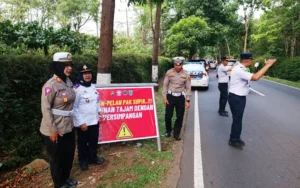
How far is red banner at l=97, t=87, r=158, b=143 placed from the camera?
4.57 meters

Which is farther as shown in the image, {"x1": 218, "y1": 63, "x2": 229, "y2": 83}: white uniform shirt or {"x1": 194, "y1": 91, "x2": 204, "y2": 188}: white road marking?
{"x1": 218, "y1": 63, "x2": 229, "y2": 83}: white uniform shirt

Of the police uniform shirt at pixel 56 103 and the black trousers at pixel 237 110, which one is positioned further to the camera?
the black trousers at pixel 237 110

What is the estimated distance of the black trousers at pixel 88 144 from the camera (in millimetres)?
4035

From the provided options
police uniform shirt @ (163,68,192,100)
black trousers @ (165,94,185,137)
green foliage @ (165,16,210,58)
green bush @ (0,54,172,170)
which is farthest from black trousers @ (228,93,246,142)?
green foliage @ (165,16,210,58)

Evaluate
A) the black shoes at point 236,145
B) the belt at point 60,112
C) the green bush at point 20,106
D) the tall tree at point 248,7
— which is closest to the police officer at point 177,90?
the black shoes at point 236,145

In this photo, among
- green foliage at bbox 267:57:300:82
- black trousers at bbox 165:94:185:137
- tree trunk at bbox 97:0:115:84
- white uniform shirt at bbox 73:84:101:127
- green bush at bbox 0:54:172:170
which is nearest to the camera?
white uniform shirt at bbox 73:84:101:127

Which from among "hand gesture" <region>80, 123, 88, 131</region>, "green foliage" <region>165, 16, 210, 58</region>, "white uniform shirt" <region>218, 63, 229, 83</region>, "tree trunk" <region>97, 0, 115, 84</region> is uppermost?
"green foliage" <region>165, 16, 210, 58</region>

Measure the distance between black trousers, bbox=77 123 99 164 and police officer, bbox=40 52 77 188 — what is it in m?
0.56

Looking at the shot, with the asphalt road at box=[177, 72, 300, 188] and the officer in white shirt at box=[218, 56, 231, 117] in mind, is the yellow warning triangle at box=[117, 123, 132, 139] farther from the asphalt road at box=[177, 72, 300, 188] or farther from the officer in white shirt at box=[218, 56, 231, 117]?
the officer in white shirt at box=[218, 56, 231, 117]

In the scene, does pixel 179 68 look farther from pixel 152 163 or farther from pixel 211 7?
pixel 211 7

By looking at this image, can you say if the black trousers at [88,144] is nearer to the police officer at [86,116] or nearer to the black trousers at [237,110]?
the police officer at [86,116]

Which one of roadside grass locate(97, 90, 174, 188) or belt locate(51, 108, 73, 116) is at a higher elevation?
belt locate(51, 108, 73, 116)

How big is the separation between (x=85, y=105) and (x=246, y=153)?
127 inches

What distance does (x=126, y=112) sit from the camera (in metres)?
4.74
